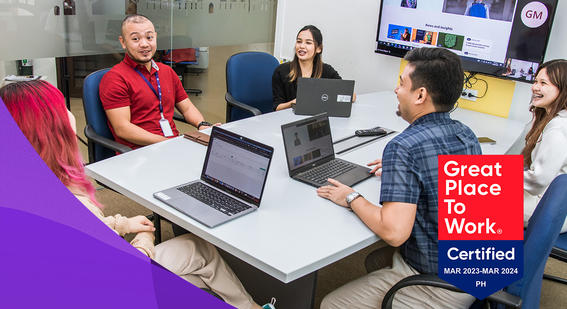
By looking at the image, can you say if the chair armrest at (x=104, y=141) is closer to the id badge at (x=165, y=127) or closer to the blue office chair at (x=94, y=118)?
the blue office chair at (x=94, y=118)

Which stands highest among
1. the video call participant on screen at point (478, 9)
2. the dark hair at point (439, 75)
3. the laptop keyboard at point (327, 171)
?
the video call participant on screen at point (478, 9)

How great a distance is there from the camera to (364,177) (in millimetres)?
2340

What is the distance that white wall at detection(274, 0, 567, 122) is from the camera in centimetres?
437

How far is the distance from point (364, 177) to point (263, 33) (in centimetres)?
279

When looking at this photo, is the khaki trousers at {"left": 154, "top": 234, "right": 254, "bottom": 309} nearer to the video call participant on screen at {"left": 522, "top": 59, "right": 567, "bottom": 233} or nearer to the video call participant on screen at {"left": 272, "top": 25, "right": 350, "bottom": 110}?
the video call participant on screen at {"left": 522, "top": 59, "right": 567, "bottom": 233}

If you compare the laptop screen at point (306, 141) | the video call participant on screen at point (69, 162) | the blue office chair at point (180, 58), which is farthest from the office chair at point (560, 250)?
the blue office chair at point (180, 58)

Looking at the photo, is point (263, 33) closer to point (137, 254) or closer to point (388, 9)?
point (388, 9)

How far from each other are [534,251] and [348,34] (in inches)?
124

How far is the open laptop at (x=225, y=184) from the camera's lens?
192 cm

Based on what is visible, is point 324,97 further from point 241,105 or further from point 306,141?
point 306,141

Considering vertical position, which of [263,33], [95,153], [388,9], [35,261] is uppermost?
[388,9]

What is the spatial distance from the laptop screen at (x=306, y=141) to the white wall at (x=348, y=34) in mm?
2116

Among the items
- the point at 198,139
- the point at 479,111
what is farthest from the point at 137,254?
the point at 479,111

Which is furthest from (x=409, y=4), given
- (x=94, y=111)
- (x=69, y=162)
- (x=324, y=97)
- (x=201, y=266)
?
(x=69, y=162)
